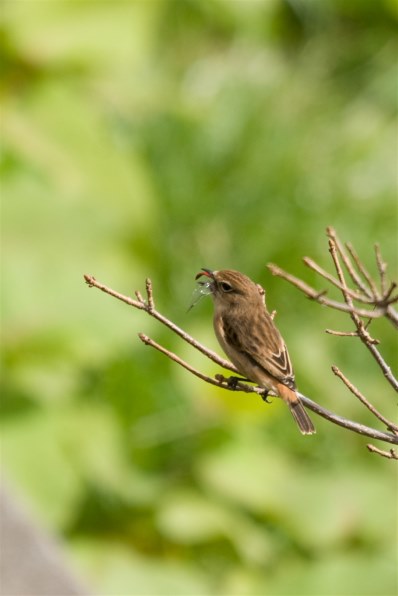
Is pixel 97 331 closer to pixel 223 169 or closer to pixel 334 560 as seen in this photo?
pixel 334 560

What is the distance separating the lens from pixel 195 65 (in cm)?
737

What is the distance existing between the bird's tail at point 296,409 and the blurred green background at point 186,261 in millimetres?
2026

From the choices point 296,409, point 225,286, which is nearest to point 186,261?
point 296,409

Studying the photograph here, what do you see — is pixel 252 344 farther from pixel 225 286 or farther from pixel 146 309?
pixel 146 309

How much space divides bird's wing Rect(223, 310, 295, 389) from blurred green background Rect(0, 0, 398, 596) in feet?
7.27

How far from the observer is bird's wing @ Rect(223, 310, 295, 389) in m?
2.15

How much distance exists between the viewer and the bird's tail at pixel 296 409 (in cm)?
214

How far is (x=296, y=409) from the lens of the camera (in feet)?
7.81

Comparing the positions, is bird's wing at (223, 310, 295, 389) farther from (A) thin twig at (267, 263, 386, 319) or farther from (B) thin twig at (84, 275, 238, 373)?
(A) thin twig at (267, 263, 386, 319)

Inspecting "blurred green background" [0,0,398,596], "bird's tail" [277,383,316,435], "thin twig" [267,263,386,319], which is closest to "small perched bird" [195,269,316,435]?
"bird's tail" [277,383,316,435]

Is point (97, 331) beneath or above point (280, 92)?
beneath

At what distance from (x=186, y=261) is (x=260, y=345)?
381 cm

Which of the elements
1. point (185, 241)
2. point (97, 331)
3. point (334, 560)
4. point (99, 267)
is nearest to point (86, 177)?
point (185, 241)

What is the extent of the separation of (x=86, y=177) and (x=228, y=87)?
1141 millimetres
